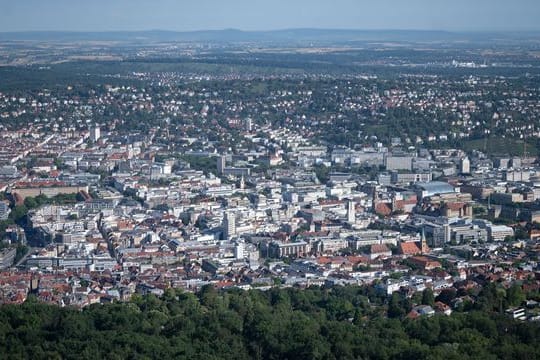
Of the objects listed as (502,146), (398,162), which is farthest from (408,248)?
(502,146)

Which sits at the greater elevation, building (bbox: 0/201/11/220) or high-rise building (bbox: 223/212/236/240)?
high-rise building (bbox: 223/212/236/240)

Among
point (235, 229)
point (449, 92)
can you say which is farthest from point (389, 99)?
point (235, 229)

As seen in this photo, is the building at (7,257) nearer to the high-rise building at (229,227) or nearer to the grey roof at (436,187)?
the high-rise building at (229,227)

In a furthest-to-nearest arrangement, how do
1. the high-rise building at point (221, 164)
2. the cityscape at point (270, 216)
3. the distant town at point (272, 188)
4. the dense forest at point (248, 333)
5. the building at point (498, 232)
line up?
the high-rise building at point (221, 164) < the building at point (498, 232) < the distant town at point (272, 188) < the cityscape at point (270, 216) < the dense forest at point (248, 333)

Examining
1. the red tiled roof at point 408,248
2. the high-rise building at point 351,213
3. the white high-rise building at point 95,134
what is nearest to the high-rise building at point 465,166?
the high-rise building at point 351,213

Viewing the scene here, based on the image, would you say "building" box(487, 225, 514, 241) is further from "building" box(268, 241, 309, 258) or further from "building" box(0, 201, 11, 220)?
"building" box(0, 201, 11, 220)

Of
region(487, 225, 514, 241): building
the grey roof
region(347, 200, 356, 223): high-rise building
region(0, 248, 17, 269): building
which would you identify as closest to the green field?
the grey roof

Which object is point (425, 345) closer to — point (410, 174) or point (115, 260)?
point (115, 260)
